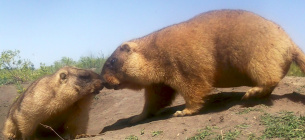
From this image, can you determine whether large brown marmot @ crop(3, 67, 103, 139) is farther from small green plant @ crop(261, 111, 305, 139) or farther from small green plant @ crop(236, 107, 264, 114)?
small green plant @ crop(261, 111, 305, 139)

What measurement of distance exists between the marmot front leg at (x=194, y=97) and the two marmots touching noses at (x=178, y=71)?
18 millimetres

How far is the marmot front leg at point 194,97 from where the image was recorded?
592 cm

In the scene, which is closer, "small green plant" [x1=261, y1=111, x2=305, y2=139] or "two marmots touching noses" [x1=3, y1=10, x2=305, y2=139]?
"small green plant" [x1=261, y1=111, x2=305, y2=139]

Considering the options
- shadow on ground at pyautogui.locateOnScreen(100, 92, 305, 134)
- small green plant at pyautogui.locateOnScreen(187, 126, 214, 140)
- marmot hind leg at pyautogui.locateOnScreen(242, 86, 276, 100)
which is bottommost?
shadow on ground at pyautogui.locateOnScreen(100, 92, 305, 134)

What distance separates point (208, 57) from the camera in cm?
591

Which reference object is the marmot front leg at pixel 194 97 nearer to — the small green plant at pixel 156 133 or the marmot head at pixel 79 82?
the small green plant at pixel 156 133

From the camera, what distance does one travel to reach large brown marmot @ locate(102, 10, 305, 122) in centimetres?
552

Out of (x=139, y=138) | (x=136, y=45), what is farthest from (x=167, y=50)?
(x=139, y=138)

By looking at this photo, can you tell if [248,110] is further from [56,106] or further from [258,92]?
[56,106]

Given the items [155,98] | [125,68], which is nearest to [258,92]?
[155,98]

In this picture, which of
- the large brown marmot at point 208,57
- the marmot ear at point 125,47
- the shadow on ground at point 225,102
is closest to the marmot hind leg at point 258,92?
the large brown marmot at point 208,57

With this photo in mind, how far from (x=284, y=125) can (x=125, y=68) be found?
3.20 m

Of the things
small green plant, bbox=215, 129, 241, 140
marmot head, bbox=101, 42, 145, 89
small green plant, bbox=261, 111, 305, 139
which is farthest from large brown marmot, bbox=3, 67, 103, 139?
small green plant, bbox=261, 111, 305, 139

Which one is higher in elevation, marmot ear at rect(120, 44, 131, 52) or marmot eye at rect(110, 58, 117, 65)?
marmot ear at rect(120, 44, 131, 52)
